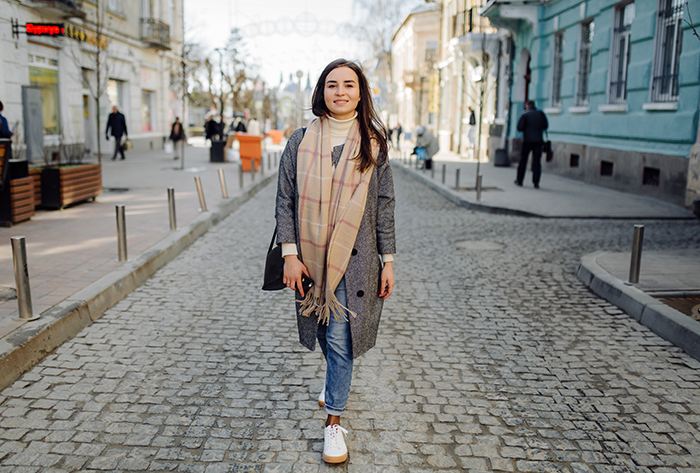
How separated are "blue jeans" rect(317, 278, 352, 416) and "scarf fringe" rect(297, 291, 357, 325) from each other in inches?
0.9

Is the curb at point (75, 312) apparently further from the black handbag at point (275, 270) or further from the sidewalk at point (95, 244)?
the black handbag at point (275, 270)

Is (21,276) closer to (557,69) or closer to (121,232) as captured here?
(121,232)

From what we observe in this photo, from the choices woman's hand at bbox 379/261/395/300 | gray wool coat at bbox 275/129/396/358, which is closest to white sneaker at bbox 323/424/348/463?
gray wool coat at bbox 275/129/396/358

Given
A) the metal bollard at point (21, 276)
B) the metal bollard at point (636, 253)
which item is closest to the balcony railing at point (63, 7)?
the metal bollard at point (21, 276)

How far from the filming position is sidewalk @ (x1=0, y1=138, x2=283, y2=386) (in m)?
4.87

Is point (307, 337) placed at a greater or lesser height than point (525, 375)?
greater

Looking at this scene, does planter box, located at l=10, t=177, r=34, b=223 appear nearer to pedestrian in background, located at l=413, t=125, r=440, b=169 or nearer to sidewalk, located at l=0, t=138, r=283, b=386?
sidewalk, located at l=0, t=138, r=283, b=386

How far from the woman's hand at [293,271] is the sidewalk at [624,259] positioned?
3006 mm

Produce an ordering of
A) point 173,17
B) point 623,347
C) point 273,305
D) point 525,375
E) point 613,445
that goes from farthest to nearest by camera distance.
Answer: point 173,17 → point 273,305 → point 623,347 → point 525,375 → point 613,445

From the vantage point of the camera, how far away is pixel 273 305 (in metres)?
5.62

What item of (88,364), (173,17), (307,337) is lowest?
(88,364)

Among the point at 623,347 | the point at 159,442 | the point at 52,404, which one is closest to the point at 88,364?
the point at 52,404

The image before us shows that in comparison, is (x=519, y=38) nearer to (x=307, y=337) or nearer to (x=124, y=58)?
(x=124, y=58)

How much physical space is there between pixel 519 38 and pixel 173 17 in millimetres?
19131
